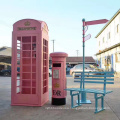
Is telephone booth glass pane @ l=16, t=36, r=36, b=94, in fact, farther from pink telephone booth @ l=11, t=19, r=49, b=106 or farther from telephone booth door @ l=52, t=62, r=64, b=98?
telephone booth door @ l=52, t=62, r=64, b=98

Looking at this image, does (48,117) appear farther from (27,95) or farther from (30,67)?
(30,67)

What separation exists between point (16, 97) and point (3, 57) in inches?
1242

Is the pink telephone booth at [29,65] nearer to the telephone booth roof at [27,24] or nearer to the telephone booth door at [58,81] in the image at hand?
the telephone booth roof at [27,24]

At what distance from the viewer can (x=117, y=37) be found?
69.9 feet

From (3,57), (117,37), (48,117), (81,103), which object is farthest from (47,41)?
(3,57)

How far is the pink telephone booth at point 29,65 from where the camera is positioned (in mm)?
6332

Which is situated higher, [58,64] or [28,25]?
[28,25]

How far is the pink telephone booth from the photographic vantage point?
6332 millimetres

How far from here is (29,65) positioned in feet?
21.4

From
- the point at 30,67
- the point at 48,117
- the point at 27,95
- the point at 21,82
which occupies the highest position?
the point at 30,67

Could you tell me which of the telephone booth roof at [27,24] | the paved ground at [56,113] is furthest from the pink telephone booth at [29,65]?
the paved ground at [56,113]

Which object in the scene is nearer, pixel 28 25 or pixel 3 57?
pixel 28 25

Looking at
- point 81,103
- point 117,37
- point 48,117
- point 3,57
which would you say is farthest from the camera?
point 3,57

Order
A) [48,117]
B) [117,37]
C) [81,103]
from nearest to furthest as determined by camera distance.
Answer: [48,117], [81,103], [117,37]
